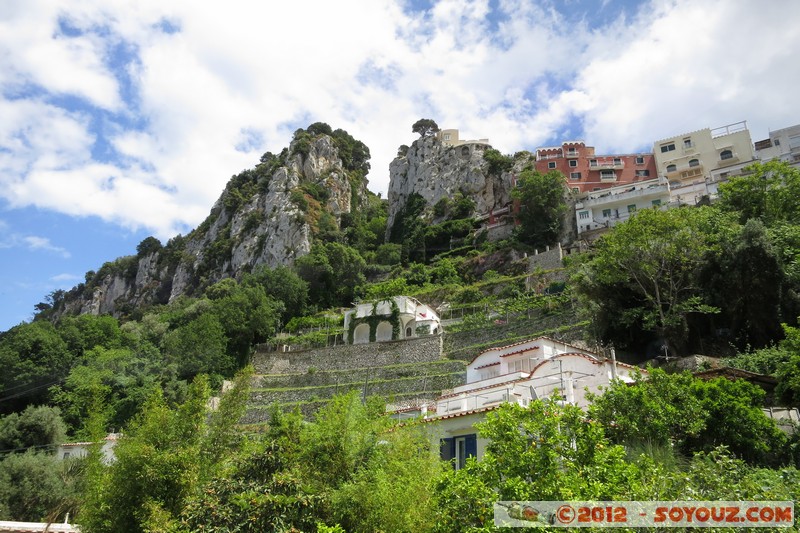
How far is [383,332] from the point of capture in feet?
172

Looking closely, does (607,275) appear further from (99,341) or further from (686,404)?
(99,341)

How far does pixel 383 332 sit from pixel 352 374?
912 cm

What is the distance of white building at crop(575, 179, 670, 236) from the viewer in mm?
59562

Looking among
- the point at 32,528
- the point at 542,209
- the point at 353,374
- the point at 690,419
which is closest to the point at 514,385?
the point at 690,419

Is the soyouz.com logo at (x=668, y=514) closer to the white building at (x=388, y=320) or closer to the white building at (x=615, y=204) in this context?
the white building at (x=388, y=320)

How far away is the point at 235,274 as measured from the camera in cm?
8538

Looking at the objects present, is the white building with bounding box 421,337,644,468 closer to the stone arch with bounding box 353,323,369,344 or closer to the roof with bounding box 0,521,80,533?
the roof with bounding box 0,521,80,533

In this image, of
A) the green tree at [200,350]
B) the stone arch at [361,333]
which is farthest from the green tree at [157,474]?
the stone arch at [361,333]

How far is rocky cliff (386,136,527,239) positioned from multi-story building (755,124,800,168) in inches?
1012

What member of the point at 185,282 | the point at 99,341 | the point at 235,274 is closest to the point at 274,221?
the point at 235,274

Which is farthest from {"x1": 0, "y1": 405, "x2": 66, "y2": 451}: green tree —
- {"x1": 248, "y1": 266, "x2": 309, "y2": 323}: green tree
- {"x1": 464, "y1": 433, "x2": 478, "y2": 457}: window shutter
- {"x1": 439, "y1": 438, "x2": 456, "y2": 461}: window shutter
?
{"x1": 464, "y1": 433, "x2": 478, "y2": 457}: window shutter

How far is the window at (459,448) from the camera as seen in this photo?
1700 cm

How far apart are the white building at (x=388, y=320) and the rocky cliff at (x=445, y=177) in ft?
85.7

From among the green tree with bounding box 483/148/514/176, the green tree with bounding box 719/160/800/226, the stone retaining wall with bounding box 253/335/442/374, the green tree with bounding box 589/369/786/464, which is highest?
the green tree with bounding box 483/148/514/176
